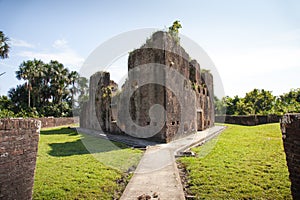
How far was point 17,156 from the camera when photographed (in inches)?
165

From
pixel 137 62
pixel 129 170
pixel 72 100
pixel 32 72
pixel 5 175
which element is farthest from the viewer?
pixel 72 100

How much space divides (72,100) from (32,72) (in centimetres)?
1274

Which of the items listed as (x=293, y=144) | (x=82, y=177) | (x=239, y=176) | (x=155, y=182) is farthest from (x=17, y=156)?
(x=239, y=176)

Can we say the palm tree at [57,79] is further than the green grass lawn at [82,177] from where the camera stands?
Yes

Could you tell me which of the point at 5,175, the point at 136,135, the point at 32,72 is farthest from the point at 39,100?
the point at 5,175

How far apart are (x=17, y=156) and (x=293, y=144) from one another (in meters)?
5.38

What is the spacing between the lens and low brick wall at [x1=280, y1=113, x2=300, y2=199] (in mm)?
3909

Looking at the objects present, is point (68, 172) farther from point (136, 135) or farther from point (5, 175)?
point (136, 135)

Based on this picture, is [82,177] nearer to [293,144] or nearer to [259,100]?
[293,144]

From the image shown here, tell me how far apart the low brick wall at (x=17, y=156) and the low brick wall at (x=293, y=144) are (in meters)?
5.29

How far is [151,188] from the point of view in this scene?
17.6 feet

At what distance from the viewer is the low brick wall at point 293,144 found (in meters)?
3.91

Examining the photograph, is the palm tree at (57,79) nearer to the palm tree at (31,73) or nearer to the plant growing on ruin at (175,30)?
the palm tree at (31,73)

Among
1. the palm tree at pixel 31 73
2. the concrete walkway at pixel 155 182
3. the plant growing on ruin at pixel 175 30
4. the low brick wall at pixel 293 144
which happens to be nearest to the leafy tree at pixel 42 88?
the palm tree at pixel 31 73
